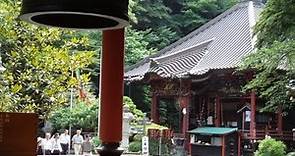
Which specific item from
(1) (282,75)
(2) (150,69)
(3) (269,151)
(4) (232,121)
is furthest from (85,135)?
(1) (282,75)

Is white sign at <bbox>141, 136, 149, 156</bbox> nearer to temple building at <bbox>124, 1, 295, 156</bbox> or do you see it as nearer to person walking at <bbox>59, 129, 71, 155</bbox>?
person walking at <bbox>59, 129, 71, 155</bbox>

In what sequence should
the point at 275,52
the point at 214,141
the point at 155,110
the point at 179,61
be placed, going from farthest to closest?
1. the point at 155,110
2. the point at 179,61
3. the point at 214,141
4. the point at 275,52

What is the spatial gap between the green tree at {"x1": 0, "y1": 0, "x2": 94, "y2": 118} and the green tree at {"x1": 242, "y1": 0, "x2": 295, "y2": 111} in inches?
87.9

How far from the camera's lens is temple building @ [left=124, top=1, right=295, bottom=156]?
9.55 metres

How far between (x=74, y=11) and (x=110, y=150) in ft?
1.60

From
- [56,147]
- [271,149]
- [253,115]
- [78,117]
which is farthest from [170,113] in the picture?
[271,149]

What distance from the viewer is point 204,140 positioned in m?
10.2

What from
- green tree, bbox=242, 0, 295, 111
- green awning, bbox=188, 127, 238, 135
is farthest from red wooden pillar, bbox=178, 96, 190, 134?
green tree, bbox=242, 0, 295, 111

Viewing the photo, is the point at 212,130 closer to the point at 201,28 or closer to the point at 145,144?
the point at 145,144

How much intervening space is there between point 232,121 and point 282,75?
5130mm

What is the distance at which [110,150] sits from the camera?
1.39 metres

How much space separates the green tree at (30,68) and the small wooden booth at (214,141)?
6823 millimetres

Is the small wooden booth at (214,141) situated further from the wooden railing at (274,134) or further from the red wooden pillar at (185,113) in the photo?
the wooden railing at (274,134)

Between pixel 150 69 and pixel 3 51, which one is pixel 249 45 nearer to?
pixel 150 69
